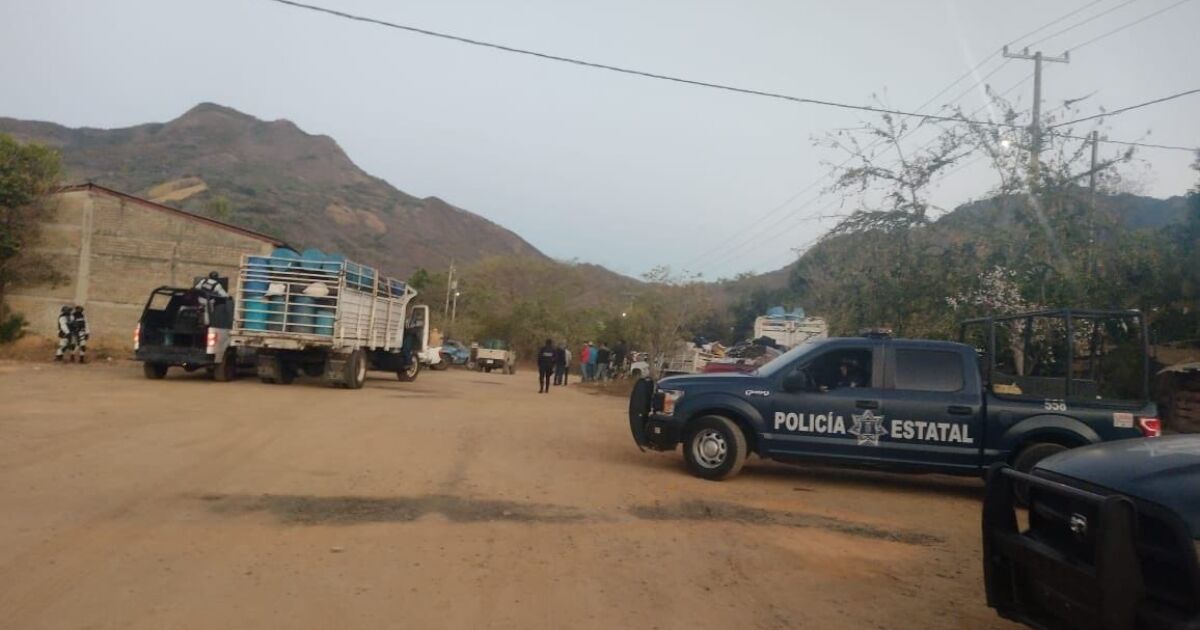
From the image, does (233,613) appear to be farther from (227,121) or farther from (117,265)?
(227,121)

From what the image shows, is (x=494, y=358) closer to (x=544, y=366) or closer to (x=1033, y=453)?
(x=544, y=366)

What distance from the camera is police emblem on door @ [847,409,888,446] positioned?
32.6 feet

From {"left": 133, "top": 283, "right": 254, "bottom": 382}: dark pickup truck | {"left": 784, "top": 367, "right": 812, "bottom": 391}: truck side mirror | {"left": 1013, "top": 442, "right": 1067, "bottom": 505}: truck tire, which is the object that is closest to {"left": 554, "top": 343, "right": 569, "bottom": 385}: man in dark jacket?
{"left": 133, "top": 283, "right": 254, "bottom": 382}: dark pickup truck

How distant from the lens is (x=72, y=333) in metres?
24.6

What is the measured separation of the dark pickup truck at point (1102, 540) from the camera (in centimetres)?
371

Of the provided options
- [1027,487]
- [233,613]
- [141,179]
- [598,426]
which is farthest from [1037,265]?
[141,179]

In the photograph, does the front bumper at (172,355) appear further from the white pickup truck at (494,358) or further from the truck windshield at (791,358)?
the white pickup truck at (494,358)

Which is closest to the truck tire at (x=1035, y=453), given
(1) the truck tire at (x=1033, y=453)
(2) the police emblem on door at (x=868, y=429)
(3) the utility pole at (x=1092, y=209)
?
(1) the truck tire at (x=1033, y=453)

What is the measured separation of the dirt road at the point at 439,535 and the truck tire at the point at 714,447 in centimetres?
21

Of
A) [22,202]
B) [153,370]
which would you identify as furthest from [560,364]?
[22,202]

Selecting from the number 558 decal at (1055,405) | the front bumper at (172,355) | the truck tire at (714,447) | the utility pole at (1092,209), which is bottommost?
the truck tire at (714,447)

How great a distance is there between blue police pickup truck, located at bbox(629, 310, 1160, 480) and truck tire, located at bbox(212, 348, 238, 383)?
13403 mm

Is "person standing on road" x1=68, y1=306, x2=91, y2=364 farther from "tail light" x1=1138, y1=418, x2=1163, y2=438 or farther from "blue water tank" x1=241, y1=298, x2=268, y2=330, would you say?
"tail light" x1=1138, y1=418, x2=1163, y2=438

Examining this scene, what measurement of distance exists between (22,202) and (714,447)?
26.9 metres
